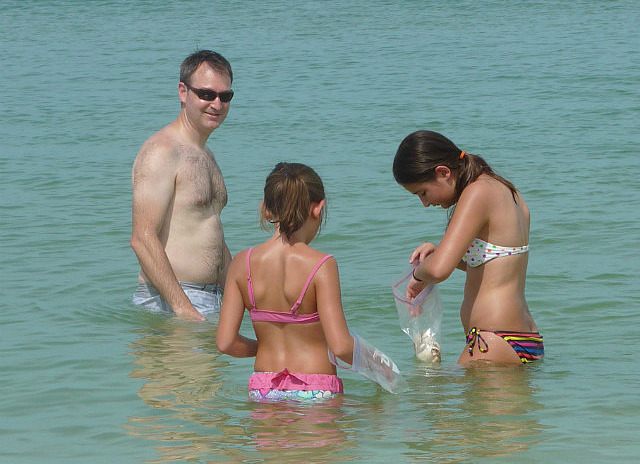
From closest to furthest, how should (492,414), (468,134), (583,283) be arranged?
(492,414), (583,283), (468,134)

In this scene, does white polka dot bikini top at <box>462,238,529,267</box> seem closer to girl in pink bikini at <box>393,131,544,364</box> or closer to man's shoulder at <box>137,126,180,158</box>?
girl in pink bikini at <box>393,131,544,364</box>

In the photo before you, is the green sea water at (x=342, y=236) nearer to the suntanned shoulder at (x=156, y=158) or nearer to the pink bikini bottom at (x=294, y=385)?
the pink bikini bottom at (x=294, y=385)

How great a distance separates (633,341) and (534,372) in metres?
1.38

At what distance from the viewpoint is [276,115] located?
57.0ft

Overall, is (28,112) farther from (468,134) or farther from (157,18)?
(157,18)

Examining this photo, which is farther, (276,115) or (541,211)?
(276,115)

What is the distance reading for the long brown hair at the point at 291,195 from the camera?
4410 mm

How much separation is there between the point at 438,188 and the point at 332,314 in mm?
950

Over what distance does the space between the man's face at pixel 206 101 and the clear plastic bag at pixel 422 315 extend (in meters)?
1.55

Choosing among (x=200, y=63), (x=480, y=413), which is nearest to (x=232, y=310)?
(x=480, y=413)

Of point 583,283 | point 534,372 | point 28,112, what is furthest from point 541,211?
point 28,112

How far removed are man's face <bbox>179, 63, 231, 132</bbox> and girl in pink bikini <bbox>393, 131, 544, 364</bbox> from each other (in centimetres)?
151

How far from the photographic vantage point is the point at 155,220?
6.08m

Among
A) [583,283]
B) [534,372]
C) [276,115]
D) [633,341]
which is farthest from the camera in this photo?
[276,115]
